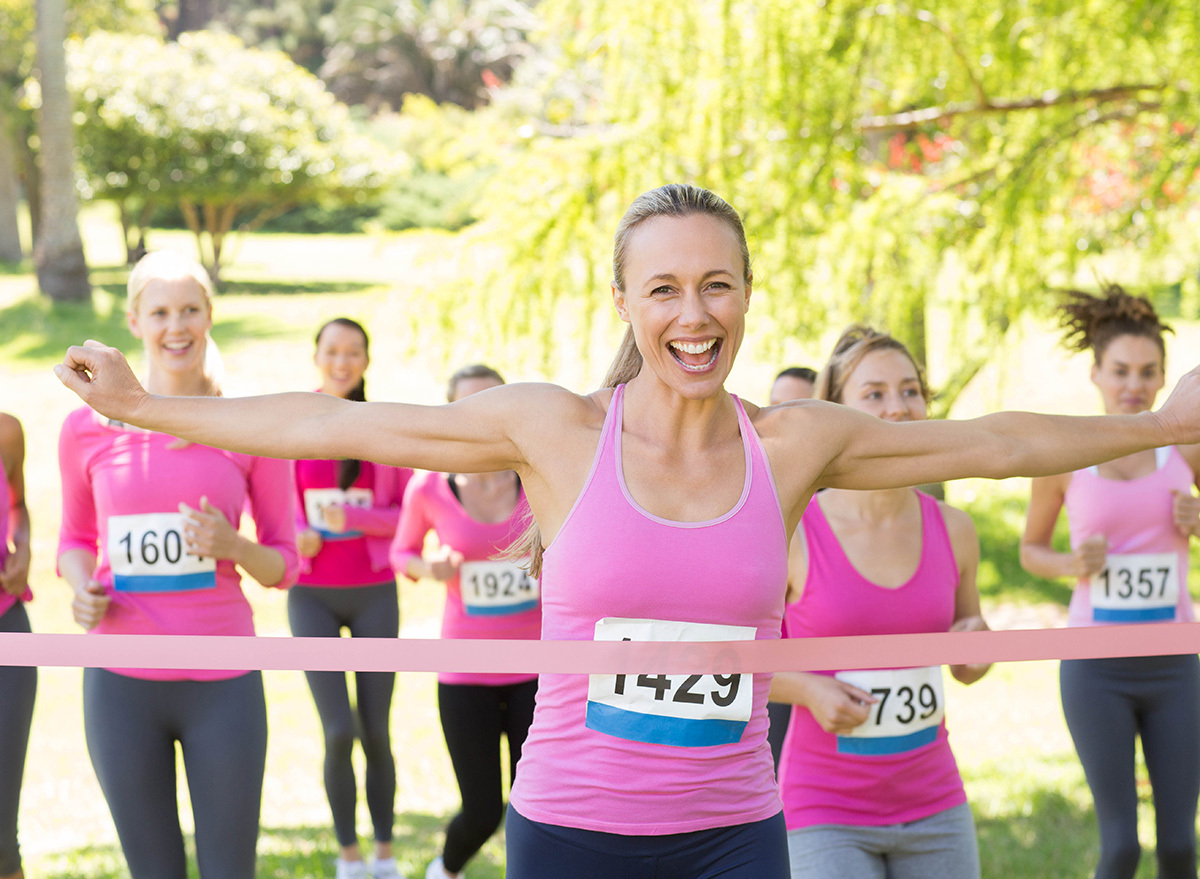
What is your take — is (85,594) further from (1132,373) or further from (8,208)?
(8,208)

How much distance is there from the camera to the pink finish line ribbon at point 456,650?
2301 millimetres

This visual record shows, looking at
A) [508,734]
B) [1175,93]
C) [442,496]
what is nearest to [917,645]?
[508,734]

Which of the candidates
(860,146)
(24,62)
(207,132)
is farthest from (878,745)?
(24,62)

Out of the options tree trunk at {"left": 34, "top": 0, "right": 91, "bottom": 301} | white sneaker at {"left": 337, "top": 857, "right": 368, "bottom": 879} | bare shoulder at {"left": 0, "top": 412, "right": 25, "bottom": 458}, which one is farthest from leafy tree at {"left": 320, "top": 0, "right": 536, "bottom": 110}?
bare shoulder at {"left": 0, "top": 412, "right": 25, "bottom": 458}

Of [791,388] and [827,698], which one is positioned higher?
[791,388]

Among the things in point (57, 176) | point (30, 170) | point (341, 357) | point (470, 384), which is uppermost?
point (30, 170)

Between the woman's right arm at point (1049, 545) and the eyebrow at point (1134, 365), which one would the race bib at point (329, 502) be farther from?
the eyebrow at point (1134, 365)

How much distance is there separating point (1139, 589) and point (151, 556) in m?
2.84

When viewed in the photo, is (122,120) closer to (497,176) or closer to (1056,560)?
(497,176)

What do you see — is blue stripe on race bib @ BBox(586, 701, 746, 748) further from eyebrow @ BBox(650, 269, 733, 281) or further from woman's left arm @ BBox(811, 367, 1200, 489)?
eyebrow @ BBox(650, 269, 733, 281)

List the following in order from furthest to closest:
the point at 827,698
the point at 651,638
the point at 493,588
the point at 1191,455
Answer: the point at 493,588, the point at 1191,455, the point at 827,698, the point at 651,638

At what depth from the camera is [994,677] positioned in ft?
29.9

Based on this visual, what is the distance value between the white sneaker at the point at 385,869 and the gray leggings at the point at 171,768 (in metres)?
1.66

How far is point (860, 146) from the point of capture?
6711 millimetres
